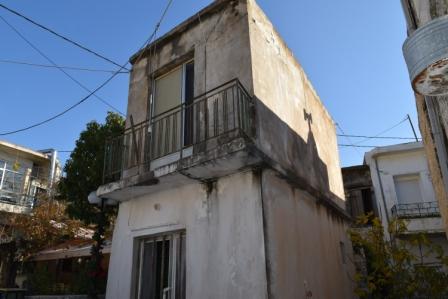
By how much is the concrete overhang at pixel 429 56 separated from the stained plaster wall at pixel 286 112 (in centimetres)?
358

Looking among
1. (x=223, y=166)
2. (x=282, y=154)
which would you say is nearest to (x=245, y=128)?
(x=223, y=166)

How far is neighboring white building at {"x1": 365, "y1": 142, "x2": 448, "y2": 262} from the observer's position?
15.6m

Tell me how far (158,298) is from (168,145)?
281cm

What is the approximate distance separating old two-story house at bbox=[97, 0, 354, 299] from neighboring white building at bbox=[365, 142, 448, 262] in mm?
8728

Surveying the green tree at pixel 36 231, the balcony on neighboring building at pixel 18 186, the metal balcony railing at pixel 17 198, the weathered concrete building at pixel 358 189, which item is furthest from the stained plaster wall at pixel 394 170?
the metal balcony railing at pixel 17 198

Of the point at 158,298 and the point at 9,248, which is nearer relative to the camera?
the point at 158,298

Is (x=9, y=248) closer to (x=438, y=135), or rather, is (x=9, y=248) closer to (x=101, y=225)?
(x=101, y=225)

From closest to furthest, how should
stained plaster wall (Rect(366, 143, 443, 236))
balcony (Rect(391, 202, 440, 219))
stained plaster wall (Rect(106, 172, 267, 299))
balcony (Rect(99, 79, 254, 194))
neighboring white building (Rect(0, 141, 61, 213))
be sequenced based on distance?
stained plaster wall (Rect(106, 172, 267, 299))
balcony (Rect(99, 79, 254, 194))
balcony (Rect(391, 202, 440, 219))
stained plaster wall (Rect(366, 143, 443, 236))
neighboring white building (Rect(0, 141, 61, 213))

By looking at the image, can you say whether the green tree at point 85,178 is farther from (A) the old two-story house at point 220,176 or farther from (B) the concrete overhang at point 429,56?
(B) the concrete overhang at point 429,56

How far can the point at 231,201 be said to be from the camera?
5.43 m

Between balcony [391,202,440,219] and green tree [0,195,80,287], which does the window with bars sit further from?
balcony [391,202,440,219]

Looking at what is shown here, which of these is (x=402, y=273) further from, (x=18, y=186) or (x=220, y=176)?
(x=18, y=186)

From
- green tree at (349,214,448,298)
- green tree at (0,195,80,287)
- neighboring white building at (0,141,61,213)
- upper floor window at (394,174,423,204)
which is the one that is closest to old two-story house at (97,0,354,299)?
green tree at (349,214,448,298)

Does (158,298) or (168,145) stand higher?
(168,145)
